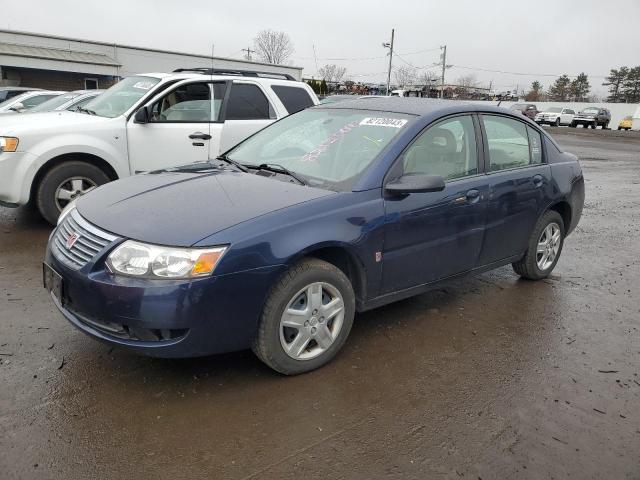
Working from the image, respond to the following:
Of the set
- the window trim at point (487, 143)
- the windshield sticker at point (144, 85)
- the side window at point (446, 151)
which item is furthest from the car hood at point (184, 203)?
the windshield sticker at point (144, 85)

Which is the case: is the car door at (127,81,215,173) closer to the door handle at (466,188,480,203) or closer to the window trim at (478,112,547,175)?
the window trim at (478,112,547,175)

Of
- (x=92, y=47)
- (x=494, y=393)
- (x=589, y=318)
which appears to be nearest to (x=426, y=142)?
(x=494, y=393)

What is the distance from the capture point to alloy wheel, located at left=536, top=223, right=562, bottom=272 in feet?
16.2

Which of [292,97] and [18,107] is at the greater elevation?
[292,97]

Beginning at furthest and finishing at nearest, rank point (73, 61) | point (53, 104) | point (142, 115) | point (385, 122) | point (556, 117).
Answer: point (556, 117) < point (73, 61) < point (53, 104) < point (142, 115) < point (385, 122)

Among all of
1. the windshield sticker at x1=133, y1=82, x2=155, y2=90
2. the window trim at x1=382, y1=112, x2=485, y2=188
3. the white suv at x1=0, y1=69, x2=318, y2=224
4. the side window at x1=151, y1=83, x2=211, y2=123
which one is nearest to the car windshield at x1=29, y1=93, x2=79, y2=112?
the white suv at x1=0, y1=69, x2=318, y2=224

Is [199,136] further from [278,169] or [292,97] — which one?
[278,169]

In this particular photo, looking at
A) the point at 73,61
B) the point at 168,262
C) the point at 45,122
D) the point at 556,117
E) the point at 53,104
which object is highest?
the point at 73,61

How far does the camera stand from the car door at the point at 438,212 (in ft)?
11.5

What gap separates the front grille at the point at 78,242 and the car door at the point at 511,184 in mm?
2792

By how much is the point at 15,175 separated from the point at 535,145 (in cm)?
525

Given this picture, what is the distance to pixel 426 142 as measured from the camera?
379cm

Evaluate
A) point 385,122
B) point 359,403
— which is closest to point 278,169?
point 385,122

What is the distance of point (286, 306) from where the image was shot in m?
3.00
